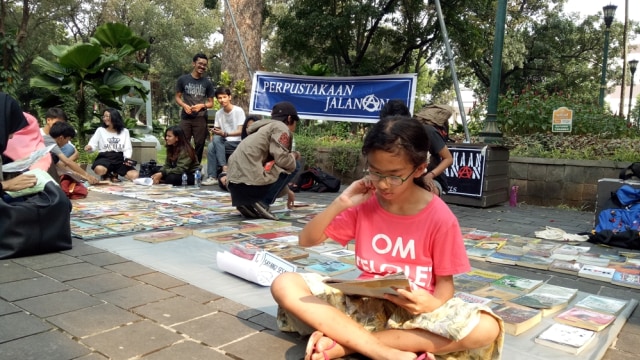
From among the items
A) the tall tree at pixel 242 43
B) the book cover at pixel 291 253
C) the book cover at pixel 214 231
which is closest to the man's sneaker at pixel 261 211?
the book cover at pixel 214 231

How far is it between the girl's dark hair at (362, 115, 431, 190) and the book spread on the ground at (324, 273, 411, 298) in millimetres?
428

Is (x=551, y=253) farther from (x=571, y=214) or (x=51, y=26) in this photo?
(x=51, y=26)

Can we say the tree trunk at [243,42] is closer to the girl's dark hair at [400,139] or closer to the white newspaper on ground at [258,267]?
the white newspaper on ground at [258,267]

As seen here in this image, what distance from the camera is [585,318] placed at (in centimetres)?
245

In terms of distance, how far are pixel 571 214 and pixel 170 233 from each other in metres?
5.03

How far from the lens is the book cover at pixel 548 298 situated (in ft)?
8.48

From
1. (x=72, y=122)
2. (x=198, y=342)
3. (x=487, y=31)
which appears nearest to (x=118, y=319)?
(x=198, y=342)

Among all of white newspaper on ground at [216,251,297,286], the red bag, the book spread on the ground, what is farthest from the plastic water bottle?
the book spread on the ground

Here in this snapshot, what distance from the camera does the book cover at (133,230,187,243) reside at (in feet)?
12.5

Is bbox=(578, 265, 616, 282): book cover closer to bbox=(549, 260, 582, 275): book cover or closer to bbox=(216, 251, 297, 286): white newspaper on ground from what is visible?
bbox=(549, 260, 582, 275): book cover

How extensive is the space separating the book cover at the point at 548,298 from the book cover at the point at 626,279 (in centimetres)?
48

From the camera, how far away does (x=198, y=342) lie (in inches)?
80.7

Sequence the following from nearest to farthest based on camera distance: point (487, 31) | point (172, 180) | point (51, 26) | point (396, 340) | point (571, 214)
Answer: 1. point (396, 340)
2. point (571, 214)
3. point (172, 180)
4. point (487, 31)
5. point (51, 26)

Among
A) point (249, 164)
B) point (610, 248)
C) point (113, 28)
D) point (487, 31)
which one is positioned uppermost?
point (487, 31)
